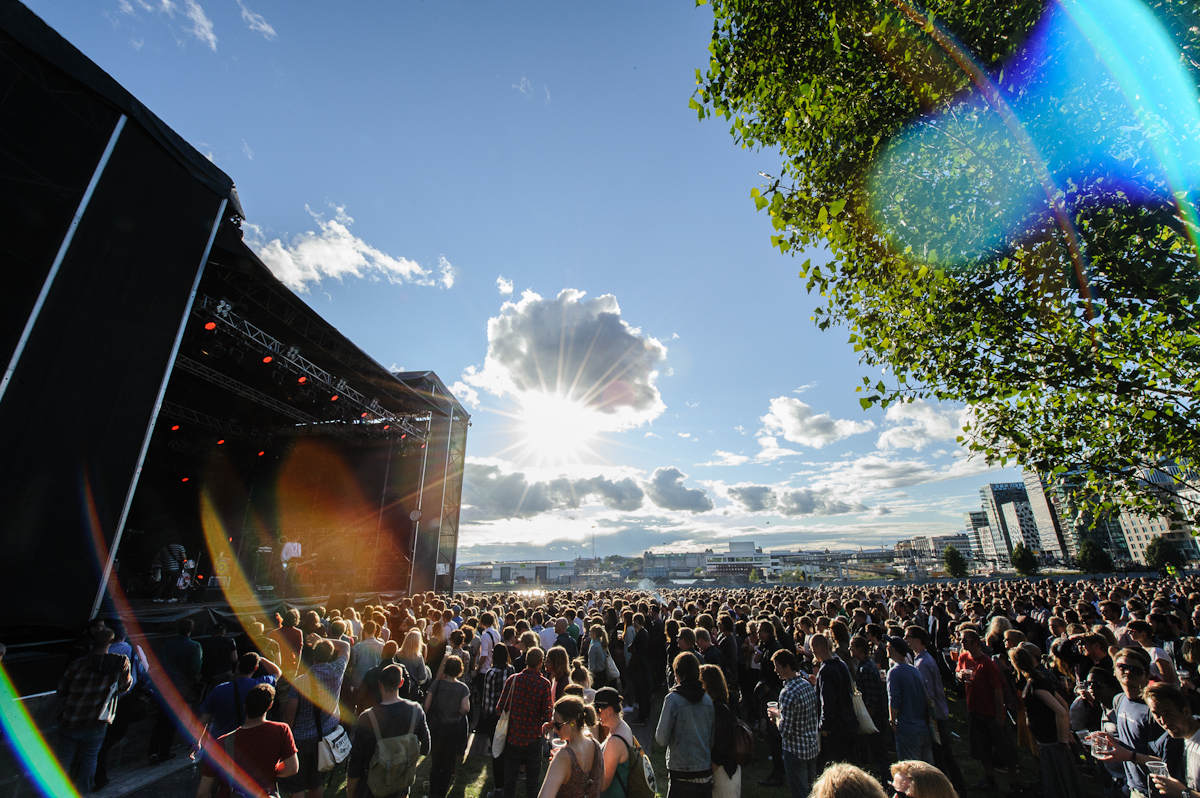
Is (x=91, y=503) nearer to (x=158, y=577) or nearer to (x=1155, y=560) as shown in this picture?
(x=158, y=577)

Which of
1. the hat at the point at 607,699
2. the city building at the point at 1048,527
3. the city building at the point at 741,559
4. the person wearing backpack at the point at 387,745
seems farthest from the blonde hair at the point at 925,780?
the city building at the point at 741,559

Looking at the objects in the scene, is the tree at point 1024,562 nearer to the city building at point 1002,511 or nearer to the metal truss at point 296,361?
the metal truss at point 296,361

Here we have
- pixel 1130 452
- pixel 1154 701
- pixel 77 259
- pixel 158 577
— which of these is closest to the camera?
pixel 1154 701

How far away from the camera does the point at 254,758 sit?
3.55 metres

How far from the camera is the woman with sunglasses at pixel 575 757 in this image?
121 inches

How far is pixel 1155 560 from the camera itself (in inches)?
2655

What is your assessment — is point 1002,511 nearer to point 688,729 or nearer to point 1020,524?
point 1020,524

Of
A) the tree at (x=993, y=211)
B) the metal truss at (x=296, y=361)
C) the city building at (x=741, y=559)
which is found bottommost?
the city building at (x=741, y=559)

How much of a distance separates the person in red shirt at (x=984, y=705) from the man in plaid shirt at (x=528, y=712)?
4.98 meters

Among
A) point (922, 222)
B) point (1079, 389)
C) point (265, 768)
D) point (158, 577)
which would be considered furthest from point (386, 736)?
point (158, 577)

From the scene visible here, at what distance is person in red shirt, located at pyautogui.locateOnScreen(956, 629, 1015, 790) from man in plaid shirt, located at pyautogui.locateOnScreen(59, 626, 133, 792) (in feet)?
31.5

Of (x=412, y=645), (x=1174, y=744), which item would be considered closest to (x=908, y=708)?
(x=1174, y=744)

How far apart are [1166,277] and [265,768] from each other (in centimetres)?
838

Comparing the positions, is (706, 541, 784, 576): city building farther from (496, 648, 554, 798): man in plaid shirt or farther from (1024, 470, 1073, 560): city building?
(496, 648, 554, 798): man in plaid shirt
